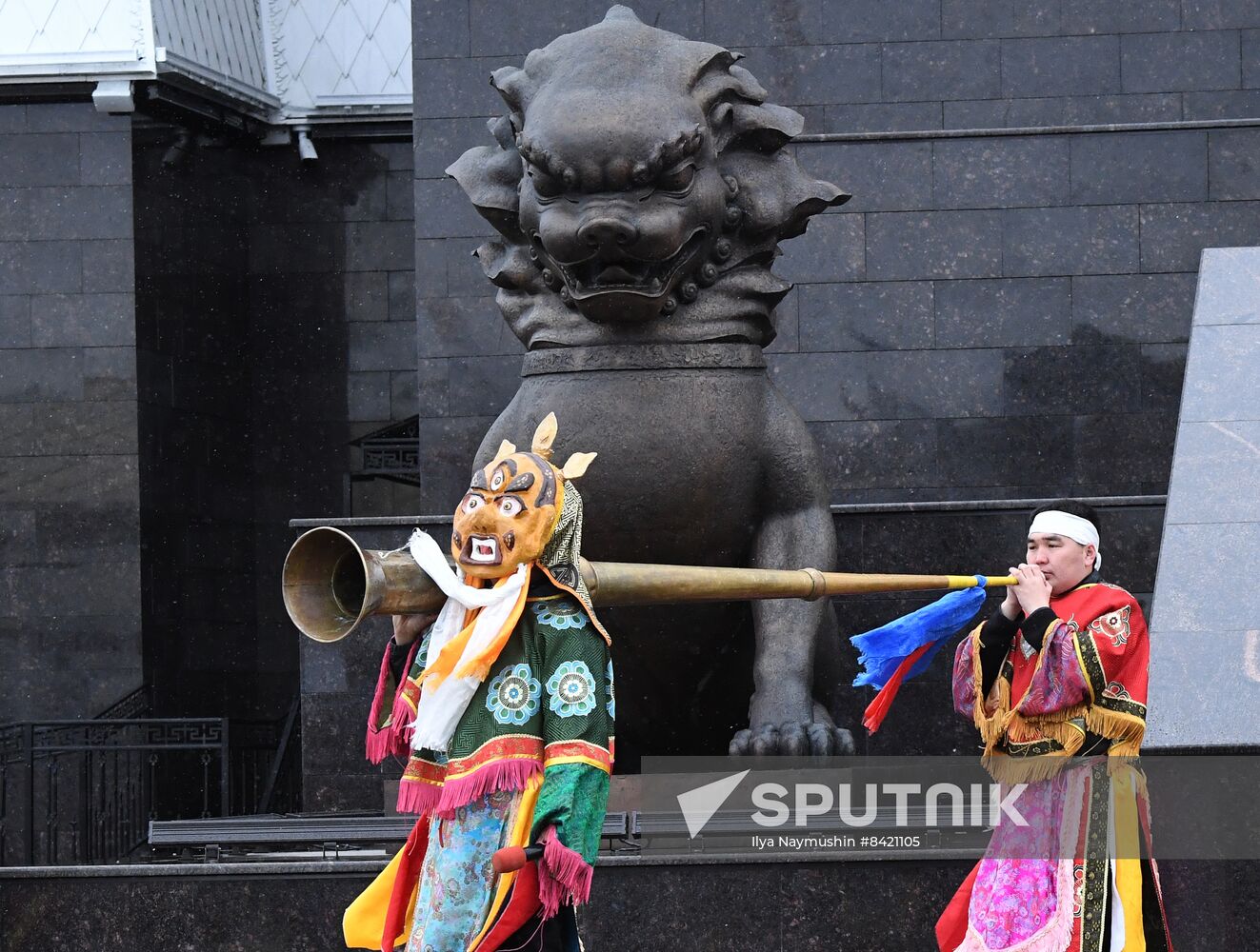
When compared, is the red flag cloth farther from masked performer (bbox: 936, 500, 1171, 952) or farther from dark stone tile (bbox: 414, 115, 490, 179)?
dark stone tile (bbox: 414, 115, 490, 179)

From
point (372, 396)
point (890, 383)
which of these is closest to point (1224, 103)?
point (890, 383)

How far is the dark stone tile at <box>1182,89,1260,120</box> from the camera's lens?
12.2 metres

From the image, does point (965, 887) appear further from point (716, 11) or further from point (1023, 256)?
point (716, 11)

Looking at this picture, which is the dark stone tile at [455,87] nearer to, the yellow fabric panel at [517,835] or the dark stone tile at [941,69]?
the dark stone tile at [941,69]

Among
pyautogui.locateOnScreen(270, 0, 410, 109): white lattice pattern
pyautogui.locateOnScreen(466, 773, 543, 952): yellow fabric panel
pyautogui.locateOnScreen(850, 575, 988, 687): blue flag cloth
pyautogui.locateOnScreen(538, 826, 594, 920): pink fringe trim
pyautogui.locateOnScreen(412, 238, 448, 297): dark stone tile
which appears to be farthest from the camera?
pyautogui.locateOnScreen(270, 0, 410, 109): white lattice pattern

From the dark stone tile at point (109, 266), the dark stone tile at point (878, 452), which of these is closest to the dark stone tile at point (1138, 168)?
the dark stone tile at point (878, 452)

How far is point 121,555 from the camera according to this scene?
45.7 feet

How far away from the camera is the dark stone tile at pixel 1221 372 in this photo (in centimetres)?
946

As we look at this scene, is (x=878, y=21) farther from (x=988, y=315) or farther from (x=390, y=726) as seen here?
(x=390, y=726)

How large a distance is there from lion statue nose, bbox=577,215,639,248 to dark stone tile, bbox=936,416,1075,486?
161 inches

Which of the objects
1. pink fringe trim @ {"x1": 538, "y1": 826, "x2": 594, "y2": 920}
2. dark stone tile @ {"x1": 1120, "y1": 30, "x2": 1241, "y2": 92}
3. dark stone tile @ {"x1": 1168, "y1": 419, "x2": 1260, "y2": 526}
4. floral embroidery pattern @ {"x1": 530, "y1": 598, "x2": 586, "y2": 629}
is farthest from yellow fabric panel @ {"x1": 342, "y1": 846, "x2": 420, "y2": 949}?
dark stone tile @ {"x1": 1120, "y1": 30, "x2": 1241, "y2": 92}

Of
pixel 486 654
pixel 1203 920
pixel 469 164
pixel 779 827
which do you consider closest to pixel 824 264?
pixel 469 164

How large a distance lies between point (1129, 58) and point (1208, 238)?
54.6 inches

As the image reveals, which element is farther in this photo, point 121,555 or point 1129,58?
point 121,555
